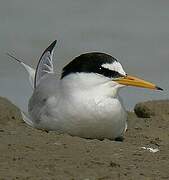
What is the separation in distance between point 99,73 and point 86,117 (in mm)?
431

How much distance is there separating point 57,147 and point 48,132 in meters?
0.76

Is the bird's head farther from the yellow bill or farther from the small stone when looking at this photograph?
the small stone

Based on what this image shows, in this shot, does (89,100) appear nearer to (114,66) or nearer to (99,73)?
(99,73)

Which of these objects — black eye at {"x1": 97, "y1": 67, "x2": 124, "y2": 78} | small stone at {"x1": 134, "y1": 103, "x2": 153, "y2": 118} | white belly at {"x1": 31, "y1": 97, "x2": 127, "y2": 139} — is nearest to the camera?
white belly at {"x1": 31, "y1": 97, "x2": 127, "y2": 139}

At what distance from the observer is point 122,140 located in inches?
267

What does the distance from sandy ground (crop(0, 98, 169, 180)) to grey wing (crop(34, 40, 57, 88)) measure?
1065 millimetres

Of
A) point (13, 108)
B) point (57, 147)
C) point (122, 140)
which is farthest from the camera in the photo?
point (13, 108)

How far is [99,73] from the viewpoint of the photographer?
21.2ft

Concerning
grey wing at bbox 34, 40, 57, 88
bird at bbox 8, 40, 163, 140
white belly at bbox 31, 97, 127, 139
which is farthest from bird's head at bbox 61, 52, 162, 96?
grey wing at bbox 34, 40, 57, 88

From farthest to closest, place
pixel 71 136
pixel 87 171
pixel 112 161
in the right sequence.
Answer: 1. pixel 71 136
2. pixel 112 161
3. pixel 87 171

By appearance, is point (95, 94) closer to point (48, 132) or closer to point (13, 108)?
point (48, 132)

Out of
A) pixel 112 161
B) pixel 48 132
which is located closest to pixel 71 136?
pixel 48 132

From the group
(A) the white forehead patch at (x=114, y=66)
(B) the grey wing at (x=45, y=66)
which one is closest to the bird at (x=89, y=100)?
(A) the white forehead patch at (x=114, y=66)

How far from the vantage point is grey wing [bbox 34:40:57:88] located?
805 centimetres
